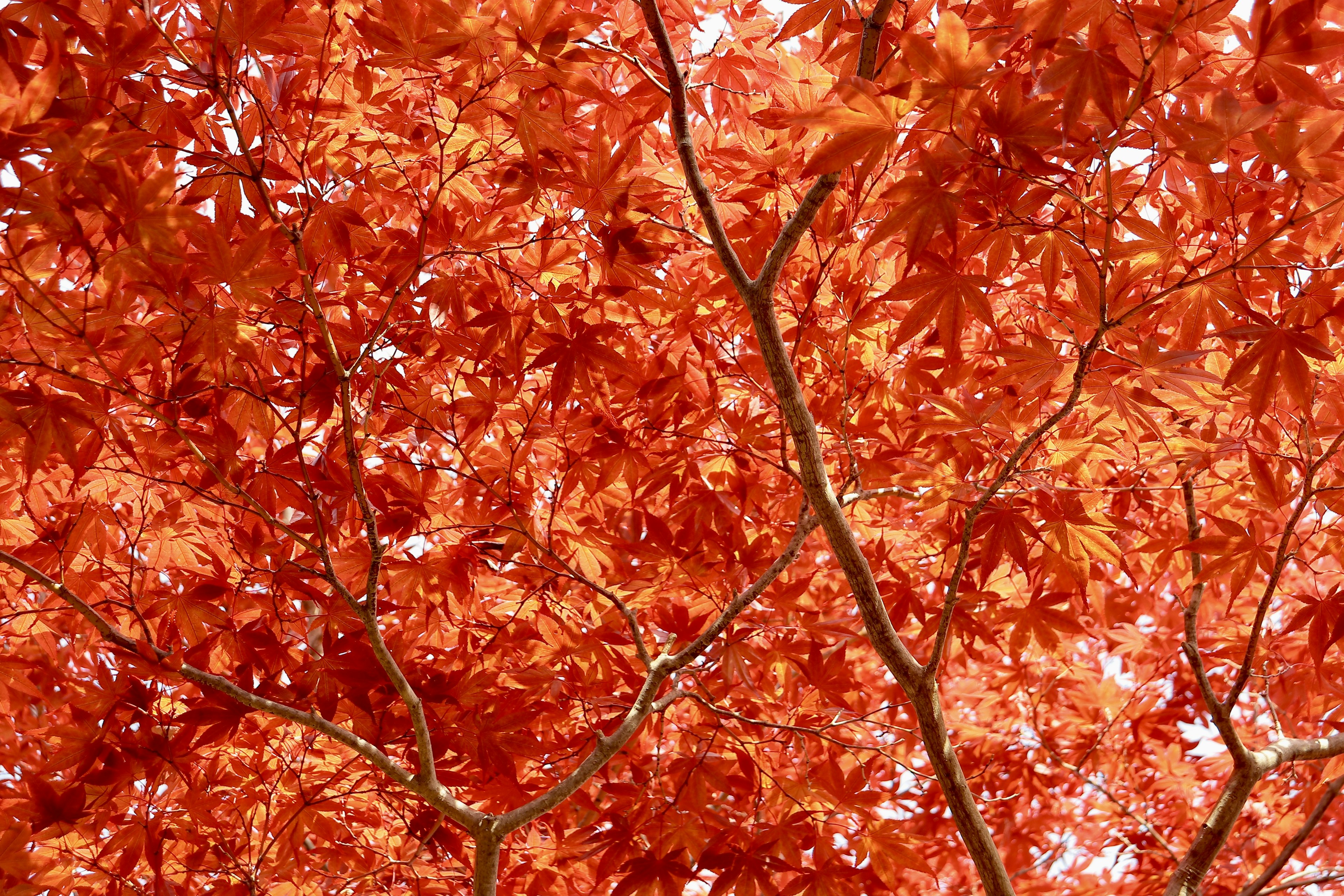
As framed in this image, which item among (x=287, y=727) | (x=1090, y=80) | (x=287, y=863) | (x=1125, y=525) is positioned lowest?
(x=287, y=863)

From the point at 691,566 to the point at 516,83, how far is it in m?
1.15

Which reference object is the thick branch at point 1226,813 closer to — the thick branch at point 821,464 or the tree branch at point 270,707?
the thick branch at point 821,464

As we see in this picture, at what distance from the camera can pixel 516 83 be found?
1.87 m

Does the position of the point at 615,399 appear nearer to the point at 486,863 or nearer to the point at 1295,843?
the point at 486,863

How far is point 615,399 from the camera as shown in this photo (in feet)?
8.39

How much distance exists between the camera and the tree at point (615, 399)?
1.68 metres

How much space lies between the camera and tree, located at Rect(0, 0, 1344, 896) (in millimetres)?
1676

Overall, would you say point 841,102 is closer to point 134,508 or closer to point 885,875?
point 885,875

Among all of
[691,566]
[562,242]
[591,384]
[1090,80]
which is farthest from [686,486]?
[1090,80]

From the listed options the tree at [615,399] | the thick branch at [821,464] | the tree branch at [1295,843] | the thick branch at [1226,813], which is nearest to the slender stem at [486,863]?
the tree at [615,399]

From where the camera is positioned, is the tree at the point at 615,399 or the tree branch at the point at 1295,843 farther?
the tree branch at the point at 1295,843

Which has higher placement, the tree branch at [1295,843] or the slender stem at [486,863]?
the tree branch at [1295,843]

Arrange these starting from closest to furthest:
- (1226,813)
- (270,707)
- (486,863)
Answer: (270,707), (486,863), (1226,813)

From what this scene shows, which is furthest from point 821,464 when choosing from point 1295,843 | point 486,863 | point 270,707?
point 1295,843
